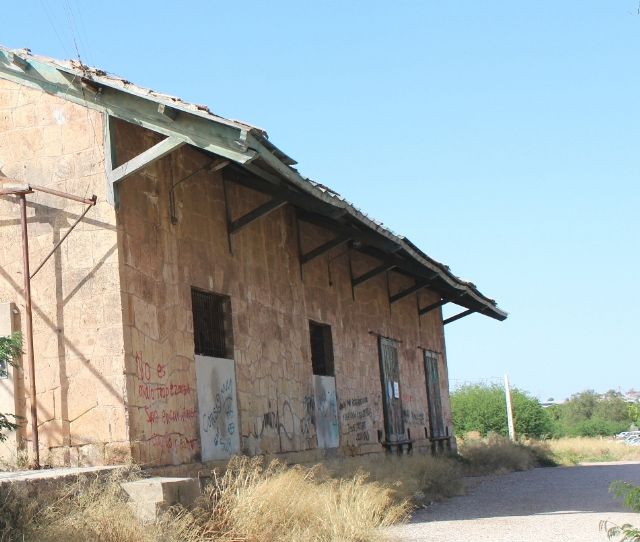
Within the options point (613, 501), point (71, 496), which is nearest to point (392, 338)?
point (613, 501)

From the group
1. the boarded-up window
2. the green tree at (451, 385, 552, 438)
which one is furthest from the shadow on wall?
the green tree at (451, 385, 552, 438)

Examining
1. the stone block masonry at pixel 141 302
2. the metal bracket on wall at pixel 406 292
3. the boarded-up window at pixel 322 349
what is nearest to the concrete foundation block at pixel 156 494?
the stone block masonry at pixel 141 302

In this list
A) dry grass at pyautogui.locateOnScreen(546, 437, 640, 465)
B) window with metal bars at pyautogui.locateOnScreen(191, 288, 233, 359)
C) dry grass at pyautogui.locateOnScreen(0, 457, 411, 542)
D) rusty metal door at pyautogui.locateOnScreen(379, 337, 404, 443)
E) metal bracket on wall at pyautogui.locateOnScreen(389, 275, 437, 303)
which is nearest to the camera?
dry grass at pyautogui.locateOnScreen(0, 457, 411, 542)

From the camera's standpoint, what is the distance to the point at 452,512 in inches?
527

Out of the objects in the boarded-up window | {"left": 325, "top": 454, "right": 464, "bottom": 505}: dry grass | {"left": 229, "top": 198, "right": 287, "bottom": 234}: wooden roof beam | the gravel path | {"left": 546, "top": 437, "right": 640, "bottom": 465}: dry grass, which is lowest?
{"left": 546, "top": 437, "right": 640, "bottom": 465}: dry grass

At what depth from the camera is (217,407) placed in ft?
40.0

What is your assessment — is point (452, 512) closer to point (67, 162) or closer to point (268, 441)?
point (268, 441)

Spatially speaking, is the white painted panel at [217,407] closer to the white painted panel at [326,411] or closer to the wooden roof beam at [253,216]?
the wooden roof beam at [253,216]

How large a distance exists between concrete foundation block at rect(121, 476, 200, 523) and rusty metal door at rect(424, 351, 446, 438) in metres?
14.2

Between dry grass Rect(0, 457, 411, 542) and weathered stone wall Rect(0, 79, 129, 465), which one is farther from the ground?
weathered stone wall Rect(0, 79, 129, 465)

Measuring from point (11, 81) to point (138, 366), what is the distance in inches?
140

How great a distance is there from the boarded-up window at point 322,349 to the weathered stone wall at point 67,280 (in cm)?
645

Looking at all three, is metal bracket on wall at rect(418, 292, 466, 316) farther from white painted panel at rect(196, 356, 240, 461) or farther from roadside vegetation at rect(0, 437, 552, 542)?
white painted panel at rect(196, 356, 240, 461)

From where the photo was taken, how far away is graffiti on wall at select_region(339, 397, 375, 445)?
16.8m
